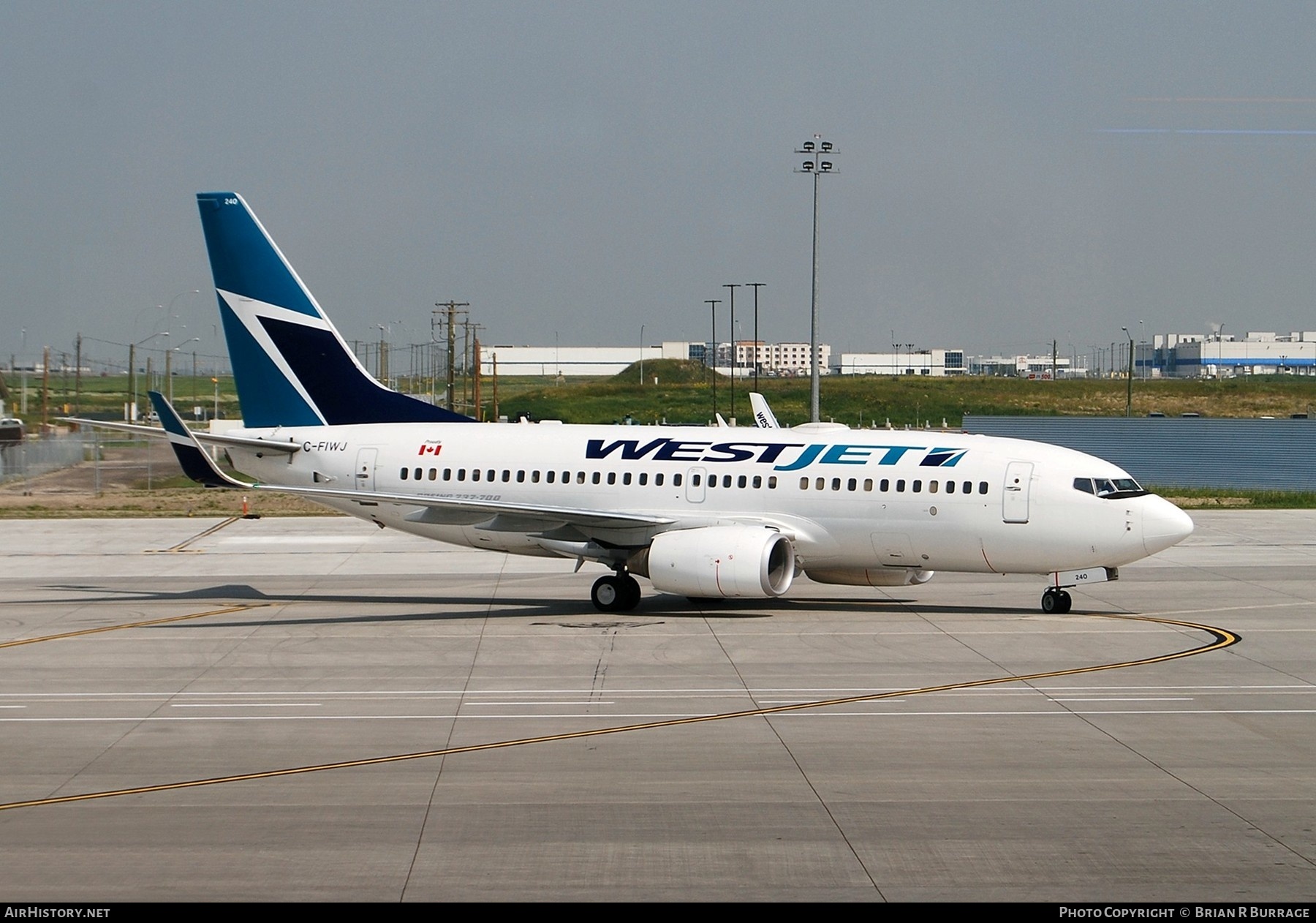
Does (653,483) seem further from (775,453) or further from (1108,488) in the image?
(1108,488)

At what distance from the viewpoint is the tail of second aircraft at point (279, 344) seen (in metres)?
34.1

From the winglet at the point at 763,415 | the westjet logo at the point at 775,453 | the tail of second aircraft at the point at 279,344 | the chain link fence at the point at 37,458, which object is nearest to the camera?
the westjet logo at the point at 775,453

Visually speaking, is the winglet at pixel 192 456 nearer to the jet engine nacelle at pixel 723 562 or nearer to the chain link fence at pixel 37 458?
the jet engine nacelle at pixel 723 562

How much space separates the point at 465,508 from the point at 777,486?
6863 millimetres

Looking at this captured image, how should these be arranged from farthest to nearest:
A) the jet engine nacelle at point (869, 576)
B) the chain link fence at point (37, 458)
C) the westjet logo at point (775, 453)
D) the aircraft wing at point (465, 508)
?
the chain link fence at point (37, 458), the jet engine nacelle at point (869, 576), the westjet logo at point (775, 453), the aircraft wing at point (465, 508)

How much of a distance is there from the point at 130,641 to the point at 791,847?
1727cm

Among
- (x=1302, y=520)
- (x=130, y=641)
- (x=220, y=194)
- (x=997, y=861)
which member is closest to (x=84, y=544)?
(x=220, y=194)

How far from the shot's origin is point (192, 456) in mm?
29234

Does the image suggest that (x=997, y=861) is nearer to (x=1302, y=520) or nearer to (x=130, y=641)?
(x=130, y=641)

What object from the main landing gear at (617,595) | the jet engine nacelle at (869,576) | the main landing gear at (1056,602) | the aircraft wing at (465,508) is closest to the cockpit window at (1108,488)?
the main landing gear at (1056,602)

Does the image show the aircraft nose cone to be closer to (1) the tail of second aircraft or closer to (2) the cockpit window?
(2) the cockpit window

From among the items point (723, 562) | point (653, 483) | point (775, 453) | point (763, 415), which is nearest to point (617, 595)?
point (653, 483)

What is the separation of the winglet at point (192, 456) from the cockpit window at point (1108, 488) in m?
17.4

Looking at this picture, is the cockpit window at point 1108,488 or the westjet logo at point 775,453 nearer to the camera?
the cockpit window at point 1108,488
